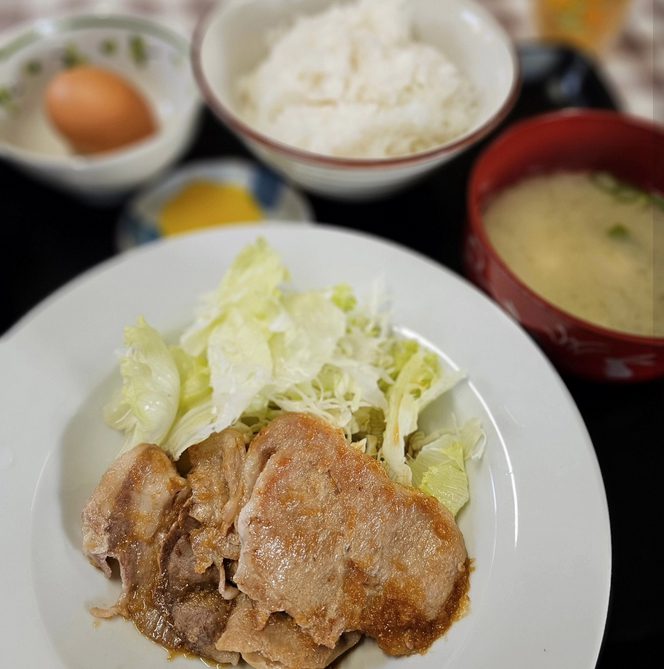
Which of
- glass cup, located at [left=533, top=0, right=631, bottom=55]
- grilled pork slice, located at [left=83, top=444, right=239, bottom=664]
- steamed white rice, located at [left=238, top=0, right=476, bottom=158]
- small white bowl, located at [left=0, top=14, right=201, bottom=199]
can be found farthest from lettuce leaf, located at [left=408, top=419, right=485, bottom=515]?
glass cup, located at [left=533, top=0, right=631, bottom=55]

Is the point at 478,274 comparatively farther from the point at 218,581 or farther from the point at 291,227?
the point at 218,581

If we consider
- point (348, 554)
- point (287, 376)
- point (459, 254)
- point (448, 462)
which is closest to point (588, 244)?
point (459, 254)

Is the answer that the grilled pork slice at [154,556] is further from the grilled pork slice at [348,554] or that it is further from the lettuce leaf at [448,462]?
the lettuce leaf at [448,462]

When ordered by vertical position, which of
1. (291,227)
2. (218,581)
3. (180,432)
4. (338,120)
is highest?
(338,120)

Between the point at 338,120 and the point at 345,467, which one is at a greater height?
the point at 338,120

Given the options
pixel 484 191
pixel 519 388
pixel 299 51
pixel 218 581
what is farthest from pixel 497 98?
pixel 218 581
